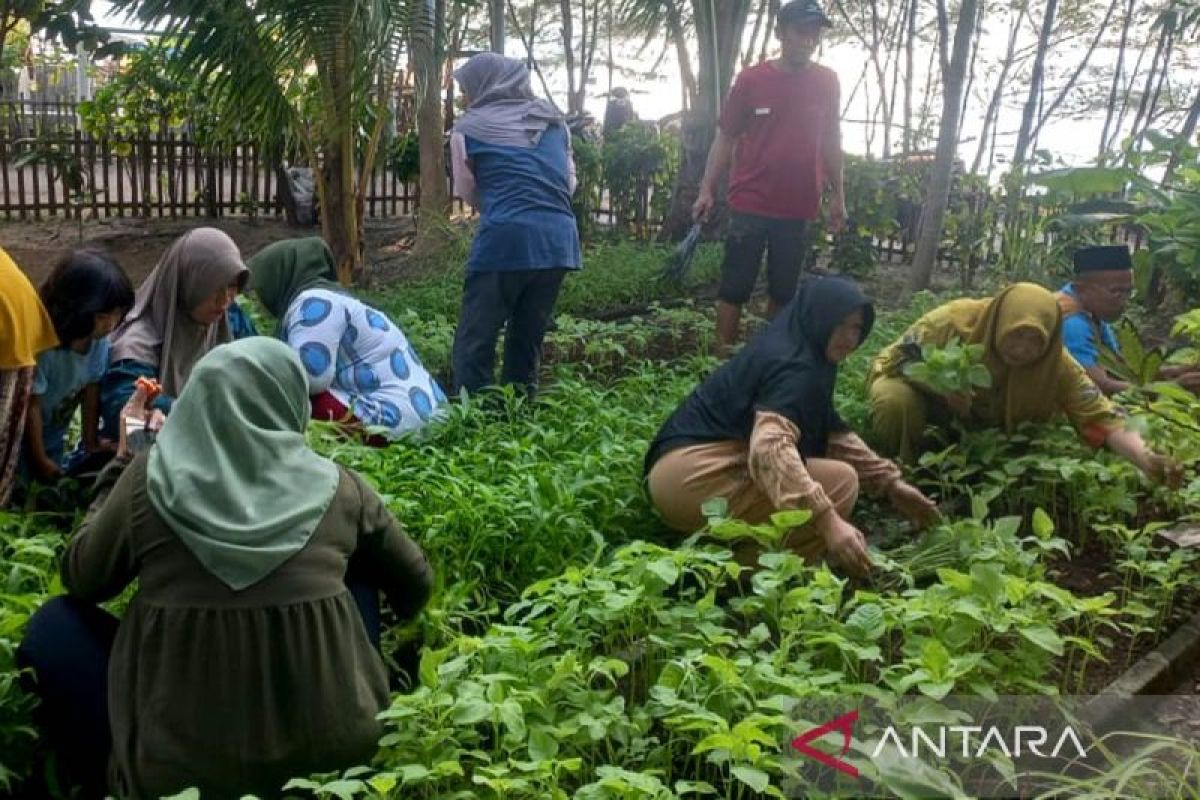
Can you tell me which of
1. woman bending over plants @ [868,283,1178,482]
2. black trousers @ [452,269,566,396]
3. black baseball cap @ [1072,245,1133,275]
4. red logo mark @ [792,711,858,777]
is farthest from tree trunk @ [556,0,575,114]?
red logo mark @ [792,711,858,777]

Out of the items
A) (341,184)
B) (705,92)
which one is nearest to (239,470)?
(341,184)

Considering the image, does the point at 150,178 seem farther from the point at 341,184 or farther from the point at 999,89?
the point at 999,89

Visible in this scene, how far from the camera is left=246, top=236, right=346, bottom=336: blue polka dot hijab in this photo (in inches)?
169

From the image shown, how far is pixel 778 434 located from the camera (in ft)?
11.1

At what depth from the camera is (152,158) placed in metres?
12.7

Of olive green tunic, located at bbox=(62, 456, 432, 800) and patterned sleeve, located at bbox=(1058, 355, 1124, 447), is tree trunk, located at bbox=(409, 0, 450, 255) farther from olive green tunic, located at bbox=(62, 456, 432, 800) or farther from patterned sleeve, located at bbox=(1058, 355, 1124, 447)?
olive green tunic, located at bbox=(62, 456, 432, 800)

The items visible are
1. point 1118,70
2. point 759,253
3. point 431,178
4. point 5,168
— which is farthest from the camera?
point 1118,70

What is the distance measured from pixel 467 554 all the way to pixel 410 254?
758 centimetres

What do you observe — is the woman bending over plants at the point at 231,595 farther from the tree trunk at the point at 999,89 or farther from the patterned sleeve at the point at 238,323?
the tree trunk at the point at 999,89

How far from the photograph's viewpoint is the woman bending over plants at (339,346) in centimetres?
410

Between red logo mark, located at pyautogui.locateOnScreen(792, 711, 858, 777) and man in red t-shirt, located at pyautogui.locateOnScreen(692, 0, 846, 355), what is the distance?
3930mm

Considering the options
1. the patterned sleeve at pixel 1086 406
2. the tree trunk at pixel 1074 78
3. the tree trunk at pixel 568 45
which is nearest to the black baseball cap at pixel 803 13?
the patterned sleeve at pixel 1086 406

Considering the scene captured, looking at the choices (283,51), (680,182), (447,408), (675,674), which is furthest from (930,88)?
(675,674)

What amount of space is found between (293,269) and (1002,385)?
8.30 feet
